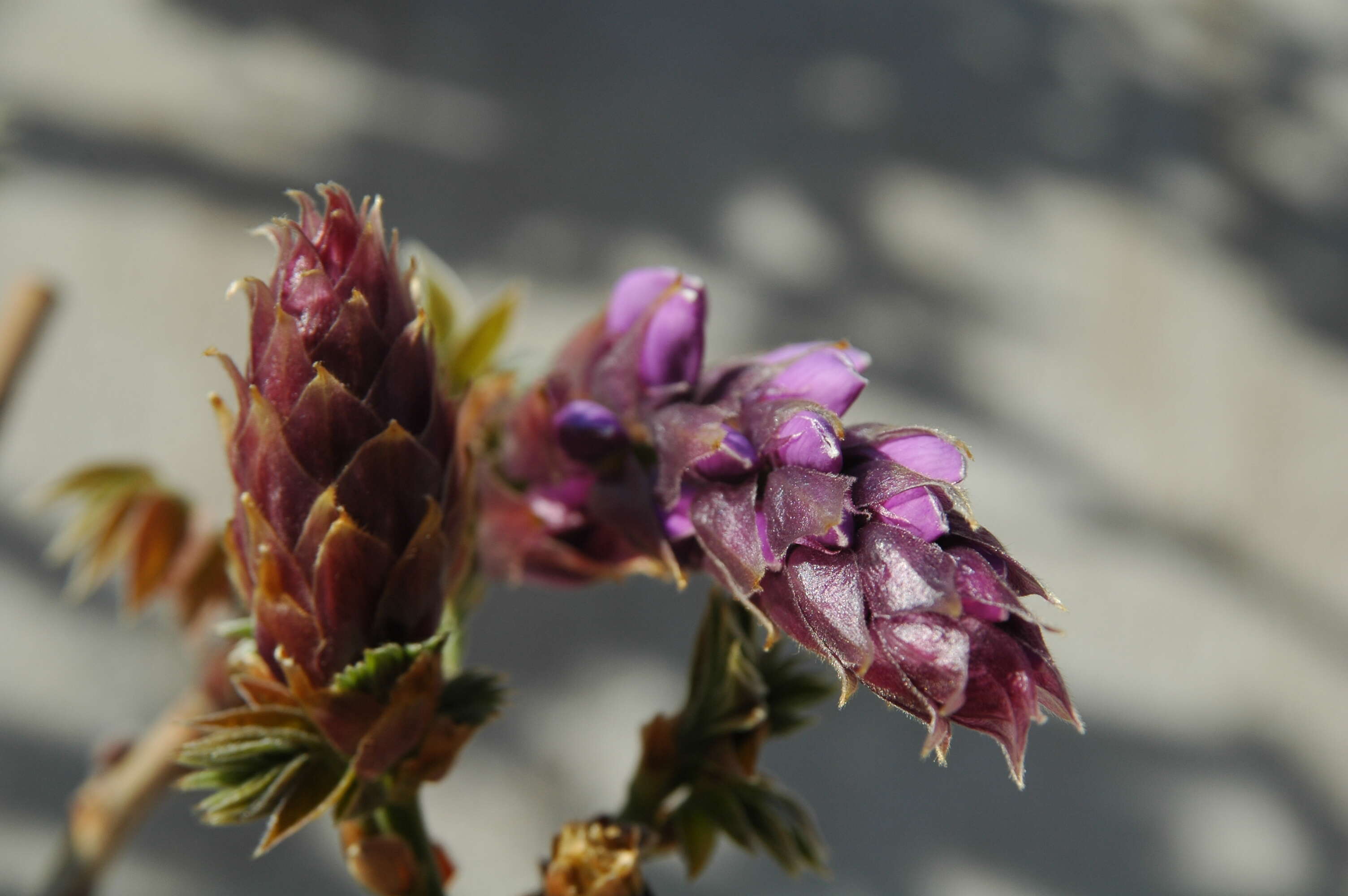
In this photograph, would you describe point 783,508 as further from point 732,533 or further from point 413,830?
point 413,830

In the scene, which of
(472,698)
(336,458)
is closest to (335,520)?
(336,458)

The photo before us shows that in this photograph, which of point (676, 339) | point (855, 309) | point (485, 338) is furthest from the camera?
point (855, 309)

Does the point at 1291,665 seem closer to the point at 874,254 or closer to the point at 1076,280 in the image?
the point at 1076,280

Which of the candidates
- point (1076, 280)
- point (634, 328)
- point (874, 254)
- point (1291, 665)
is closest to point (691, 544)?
point (634, 328)

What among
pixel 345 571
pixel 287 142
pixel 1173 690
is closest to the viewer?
pixel 345 571

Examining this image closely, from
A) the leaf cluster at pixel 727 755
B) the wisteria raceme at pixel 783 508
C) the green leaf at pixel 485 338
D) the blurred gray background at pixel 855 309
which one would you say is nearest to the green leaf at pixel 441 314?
the green leaf at pixel 485 338

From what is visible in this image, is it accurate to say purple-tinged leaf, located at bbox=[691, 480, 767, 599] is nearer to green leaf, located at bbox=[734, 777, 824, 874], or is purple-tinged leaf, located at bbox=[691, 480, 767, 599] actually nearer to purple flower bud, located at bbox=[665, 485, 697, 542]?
purple flower bud, located at bbox=[665, 485, 697, 542]

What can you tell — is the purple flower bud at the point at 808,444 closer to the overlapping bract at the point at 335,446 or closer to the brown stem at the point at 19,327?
the overlapping bract at the point at 335,446
